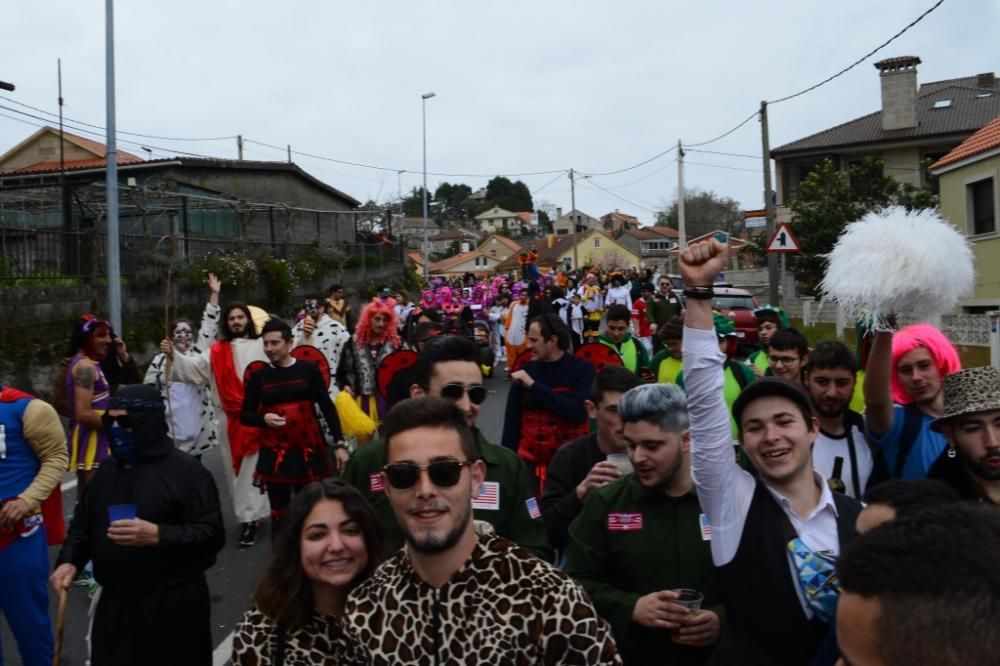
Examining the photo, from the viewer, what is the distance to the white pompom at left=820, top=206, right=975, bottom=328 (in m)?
3.38

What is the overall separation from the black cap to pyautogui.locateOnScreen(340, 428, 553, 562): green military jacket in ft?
3.35

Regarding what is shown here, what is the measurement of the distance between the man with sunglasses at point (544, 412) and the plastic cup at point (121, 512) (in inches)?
100

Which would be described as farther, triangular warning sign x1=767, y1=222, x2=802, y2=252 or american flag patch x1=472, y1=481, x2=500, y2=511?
triangular warning sign x1=767, y1=222, x2=802, y2=252

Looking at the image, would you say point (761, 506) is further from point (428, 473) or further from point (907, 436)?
point (907, 436)

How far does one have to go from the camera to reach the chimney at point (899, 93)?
4106cm

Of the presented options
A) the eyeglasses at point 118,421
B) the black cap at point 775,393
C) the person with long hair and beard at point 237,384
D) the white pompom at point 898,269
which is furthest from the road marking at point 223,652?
the white pompom at point 898,269

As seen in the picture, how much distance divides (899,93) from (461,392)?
43.1 metres

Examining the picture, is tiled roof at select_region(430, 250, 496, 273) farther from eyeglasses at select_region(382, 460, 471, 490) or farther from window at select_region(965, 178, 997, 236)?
eyeglasses at select_region(382, 460, 471, 490)

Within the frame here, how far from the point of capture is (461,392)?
3.98 metres

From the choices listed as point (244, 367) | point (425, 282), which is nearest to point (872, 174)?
point (425, 282)

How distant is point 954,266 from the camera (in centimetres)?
352

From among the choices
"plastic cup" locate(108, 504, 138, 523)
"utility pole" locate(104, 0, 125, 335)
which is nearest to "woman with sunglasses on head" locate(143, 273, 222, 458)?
"plastic cup" locate(108, 504, 138, 523)

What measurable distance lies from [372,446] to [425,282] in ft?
136

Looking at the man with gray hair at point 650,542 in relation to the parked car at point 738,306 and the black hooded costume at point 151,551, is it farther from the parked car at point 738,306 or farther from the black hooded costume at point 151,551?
the parked car at point 738,306
